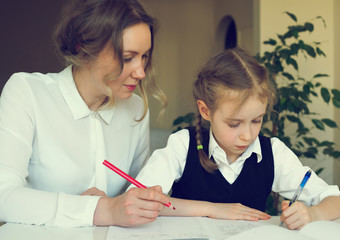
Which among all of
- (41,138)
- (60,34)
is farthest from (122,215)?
(60,34)

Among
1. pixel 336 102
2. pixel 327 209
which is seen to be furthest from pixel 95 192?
pixel 336 102

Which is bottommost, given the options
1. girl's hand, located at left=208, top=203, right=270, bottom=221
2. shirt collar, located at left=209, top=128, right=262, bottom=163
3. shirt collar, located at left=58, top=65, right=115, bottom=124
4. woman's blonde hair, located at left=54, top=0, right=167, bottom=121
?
girl's hand, located at left=208, top=203, right=270, bottom=221

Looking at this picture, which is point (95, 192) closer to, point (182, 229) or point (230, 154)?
point (182, 229)

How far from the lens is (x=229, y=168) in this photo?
56.8 inches

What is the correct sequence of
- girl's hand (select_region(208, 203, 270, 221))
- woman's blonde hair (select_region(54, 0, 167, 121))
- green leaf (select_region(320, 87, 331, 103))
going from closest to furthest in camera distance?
girl's hand (select_region(208, 203, 270, 221)), woman's blonde hair (select_region(54, 0, 167, 121)), green leaf (select_region(320, 87, 331, 103))

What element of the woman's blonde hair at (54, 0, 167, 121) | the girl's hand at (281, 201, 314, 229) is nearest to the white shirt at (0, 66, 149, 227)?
the woman's blonde hair at (54, 0, 167, 121)

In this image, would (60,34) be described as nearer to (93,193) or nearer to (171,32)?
(93,193)

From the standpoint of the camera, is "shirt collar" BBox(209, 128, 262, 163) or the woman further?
"shirt collar" BBox(209, 128, 262, 163)

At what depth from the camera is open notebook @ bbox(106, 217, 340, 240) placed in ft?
2.80

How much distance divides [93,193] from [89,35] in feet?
1.65

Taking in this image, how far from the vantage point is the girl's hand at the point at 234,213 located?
1192mm

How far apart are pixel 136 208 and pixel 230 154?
22.2 inches

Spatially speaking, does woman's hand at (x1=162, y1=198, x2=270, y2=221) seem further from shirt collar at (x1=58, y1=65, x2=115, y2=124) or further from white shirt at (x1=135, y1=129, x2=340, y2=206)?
shirt collar at (x1=58, y1=65, x2=115, y2=124)

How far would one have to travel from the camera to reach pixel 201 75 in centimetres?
151
